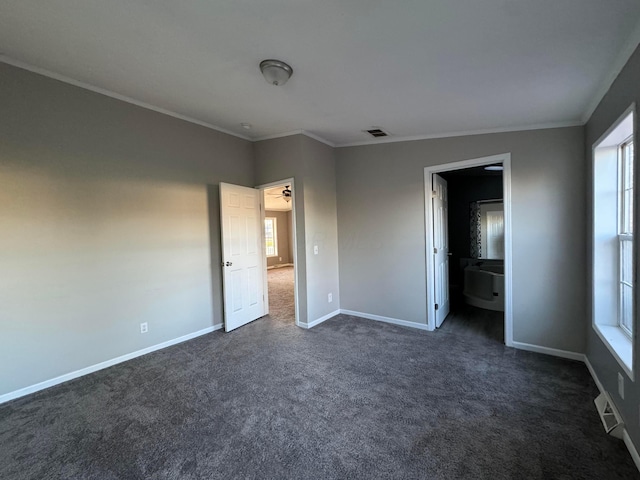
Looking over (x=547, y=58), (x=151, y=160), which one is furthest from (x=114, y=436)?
(x=547, y=58)

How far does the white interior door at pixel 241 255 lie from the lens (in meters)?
3.67

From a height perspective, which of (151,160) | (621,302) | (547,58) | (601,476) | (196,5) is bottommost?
(601,476)

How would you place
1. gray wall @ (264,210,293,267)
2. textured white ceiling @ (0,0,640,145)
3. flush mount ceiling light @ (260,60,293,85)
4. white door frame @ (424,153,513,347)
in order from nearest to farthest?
1. textured white ceiling @ (0,0,640,145)
2. flush mount ceiling light @ (260,60,293,85)
3. white door frame @ (424,153,513,347)
4. gray wall @ (264,210,293,267)

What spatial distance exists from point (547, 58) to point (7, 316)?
4.41 meters

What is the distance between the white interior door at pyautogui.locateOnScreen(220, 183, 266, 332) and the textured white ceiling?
4.10 feet

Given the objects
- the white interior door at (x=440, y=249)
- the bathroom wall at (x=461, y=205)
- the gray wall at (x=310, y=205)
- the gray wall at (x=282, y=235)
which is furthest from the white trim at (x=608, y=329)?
the gray wall at (x=282, y=235)

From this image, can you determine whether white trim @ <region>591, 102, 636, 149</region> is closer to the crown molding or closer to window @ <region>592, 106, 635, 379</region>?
window @ <region>592, 106, 635, 379</region>

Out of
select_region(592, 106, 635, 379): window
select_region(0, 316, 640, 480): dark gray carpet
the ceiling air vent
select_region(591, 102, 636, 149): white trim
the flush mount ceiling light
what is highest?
the ceiling air vent

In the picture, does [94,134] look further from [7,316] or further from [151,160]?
[7,316]

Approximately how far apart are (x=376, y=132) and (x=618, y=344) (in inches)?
118

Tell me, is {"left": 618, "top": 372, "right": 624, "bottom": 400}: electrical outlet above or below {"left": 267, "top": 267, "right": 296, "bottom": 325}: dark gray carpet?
above

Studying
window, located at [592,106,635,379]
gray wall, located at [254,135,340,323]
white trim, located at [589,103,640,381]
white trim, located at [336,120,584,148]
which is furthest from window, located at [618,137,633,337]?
gray wall, located at [254,135,340,323]

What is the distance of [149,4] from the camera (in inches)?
60.7

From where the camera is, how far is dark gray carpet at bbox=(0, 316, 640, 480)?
161 centimetres
